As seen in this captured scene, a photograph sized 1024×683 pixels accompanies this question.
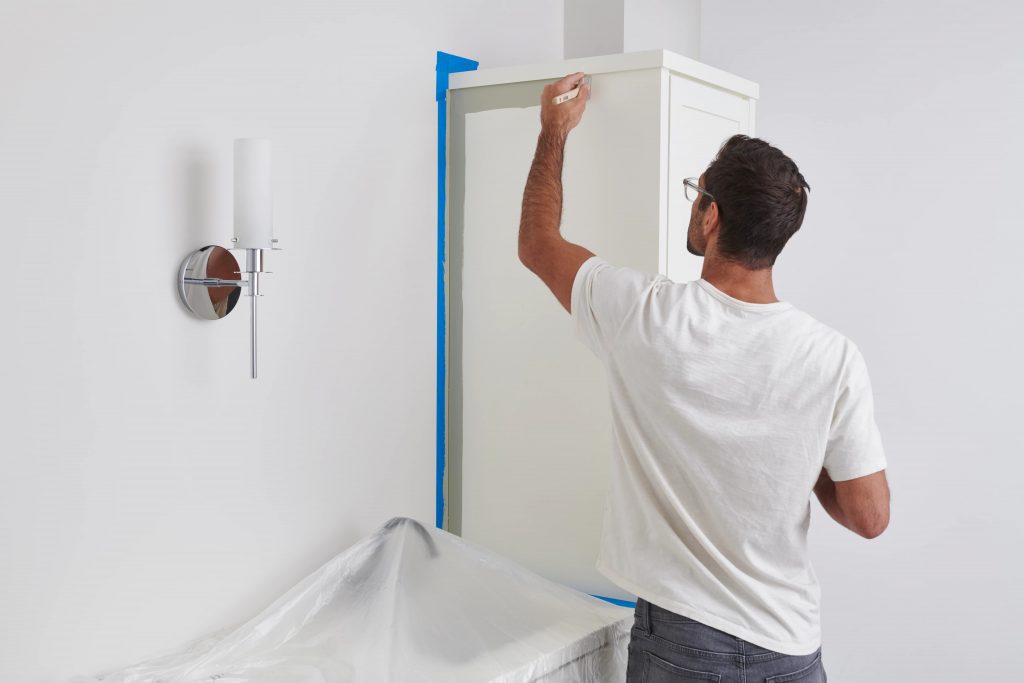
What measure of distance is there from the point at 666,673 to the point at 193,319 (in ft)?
3.02

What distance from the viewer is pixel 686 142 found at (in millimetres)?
1879

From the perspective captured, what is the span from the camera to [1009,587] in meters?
2.69

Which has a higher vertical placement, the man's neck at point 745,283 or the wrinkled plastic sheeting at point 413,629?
the man's neck at point 745,283

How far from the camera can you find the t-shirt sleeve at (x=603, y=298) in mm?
1448

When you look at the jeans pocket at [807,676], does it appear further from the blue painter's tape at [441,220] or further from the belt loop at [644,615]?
→ the blue painter's tape at [441,220]

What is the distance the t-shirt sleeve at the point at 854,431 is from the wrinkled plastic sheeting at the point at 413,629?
514mm

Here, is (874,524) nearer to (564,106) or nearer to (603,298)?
(603,298)

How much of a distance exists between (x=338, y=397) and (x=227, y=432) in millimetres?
270

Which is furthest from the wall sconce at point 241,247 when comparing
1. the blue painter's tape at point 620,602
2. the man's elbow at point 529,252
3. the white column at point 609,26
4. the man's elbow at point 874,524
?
the white column at point 609,26

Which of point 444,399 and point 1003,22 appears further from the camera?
point 1003,22

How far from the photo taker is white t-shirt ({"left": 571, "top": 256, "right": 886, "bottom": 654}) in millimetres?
1371

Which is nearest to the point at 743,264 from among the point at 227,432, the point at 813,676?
the point at 813,676

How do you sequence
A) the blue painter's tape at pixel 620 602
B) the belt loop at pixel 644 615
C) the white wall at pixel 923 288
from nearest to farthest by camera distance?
the belt loop at pixel 644 615 → the blue painter's tape at pixel 620 602 → the white wall at pixel 923 288

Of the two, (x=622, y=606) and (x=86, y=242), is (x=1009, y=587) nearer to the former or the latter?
(x=622, y=606)
